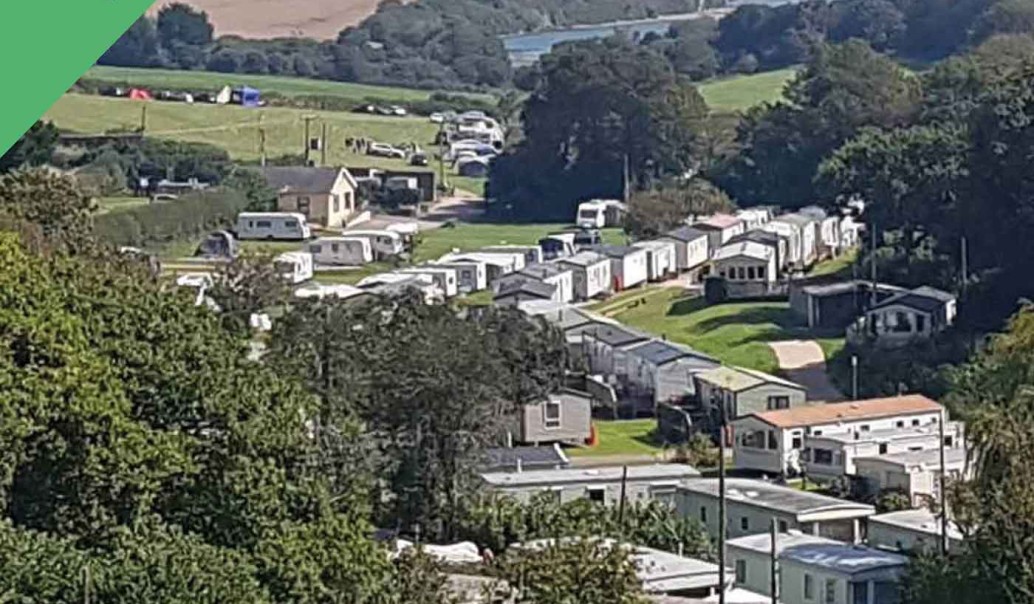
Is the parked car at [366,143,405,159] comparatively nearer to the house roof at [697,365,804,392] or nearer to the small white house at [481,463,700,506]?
the house roof at [697,365,804,392]

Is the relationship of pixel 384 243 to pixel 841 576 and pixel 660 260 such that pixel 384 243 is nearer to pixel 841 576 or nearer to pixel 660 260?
pixel 660 260

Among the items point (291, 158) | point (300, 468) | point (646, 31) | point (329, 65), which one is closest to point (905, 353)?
point (300, 468)

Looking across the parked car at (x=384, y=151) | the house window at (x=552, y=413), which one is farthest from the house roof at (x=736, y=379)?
the parked car at (x=384, y=151)

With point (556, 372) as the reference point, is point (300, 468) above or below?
above

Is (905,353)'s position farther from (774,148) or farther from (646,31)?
(646,31)

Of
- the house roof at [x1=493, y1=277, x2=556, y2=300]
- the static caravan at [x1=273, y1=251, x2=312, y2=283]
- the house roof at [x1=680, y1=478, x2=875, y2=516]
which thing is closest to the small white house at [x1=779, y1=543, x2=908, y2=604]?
the house roof at [x1=680, y1=478, x2=875, y2=516]

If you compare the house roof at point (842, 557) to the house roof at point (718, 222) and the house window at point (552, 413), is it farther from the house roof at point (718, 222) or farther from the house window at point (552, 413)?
the house roof at point (718, 222)
